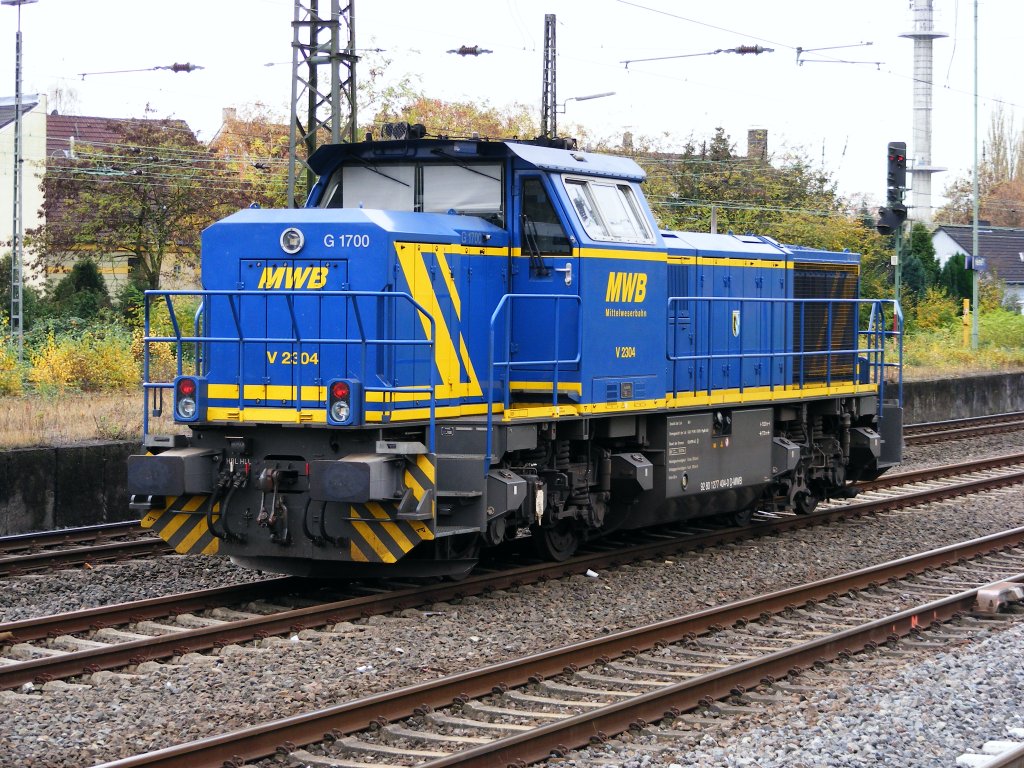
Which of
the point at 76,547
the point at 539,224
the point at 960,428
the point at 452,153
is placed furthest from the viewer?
the point at 960,428

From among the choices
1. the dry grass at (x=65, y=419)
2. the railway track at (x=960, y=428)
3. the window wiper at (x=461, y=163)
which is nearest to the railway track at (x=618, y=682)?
the window wiper at (x=461, y=163)

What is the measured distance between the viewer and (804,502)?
14.1 meters

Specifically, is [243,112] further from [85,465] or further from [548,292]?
[548,292]

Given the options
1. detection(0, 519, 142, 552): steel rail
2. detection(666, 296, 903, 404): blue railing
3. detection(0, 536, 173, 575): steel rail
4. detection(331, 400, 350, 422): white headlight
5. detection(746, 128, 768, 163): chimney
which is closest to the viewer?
detection(331, 400, 350, 422): white headlight

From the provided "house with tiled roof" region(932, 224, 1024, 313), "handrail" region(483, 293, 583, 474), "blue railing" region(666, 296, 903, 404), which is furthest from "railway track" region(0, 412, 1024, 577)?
"house with tiled roof" region(932, 224, 1024, 313)

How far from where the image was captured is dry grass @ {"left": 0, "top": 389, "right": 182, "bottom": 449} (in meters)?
13.3

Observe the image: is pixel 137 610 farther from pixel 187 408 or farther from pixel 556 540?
pixel 556 540

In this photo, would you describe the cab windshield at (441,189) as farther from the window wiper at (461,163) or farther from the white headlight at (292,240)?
the white headlight at (292,240)

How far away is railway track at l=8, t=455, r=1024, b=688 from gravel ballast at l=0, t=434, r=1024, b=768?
15 centimetres

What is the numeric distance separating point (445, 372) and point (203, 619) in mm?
2515

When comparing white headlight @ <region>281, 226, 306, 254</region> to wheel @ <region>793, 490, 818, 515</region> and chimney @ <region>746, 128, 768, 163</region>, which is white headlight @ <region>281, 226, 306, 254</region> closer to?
wheel @ <region>793, 490, 818, 515</region>

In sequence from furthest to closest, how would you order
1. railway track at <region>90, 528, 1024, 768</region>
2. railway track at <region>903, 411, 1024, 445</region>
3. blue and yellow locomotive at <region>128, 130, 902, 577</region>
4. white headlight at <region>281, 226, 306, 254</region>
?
railway track at <region>903, 411, 1024, 445</region> < white headlight at <region>281, 226, 306, 254</region> < blue and yellow locomotive at <region>128, 130, 902, 577</region> < railway track at <region>90, 528, 1024, 768</region>

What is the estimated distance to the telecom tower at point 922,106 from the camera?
61.2 meters

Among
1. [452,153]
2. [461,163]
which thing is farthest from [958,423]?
[452,153]
